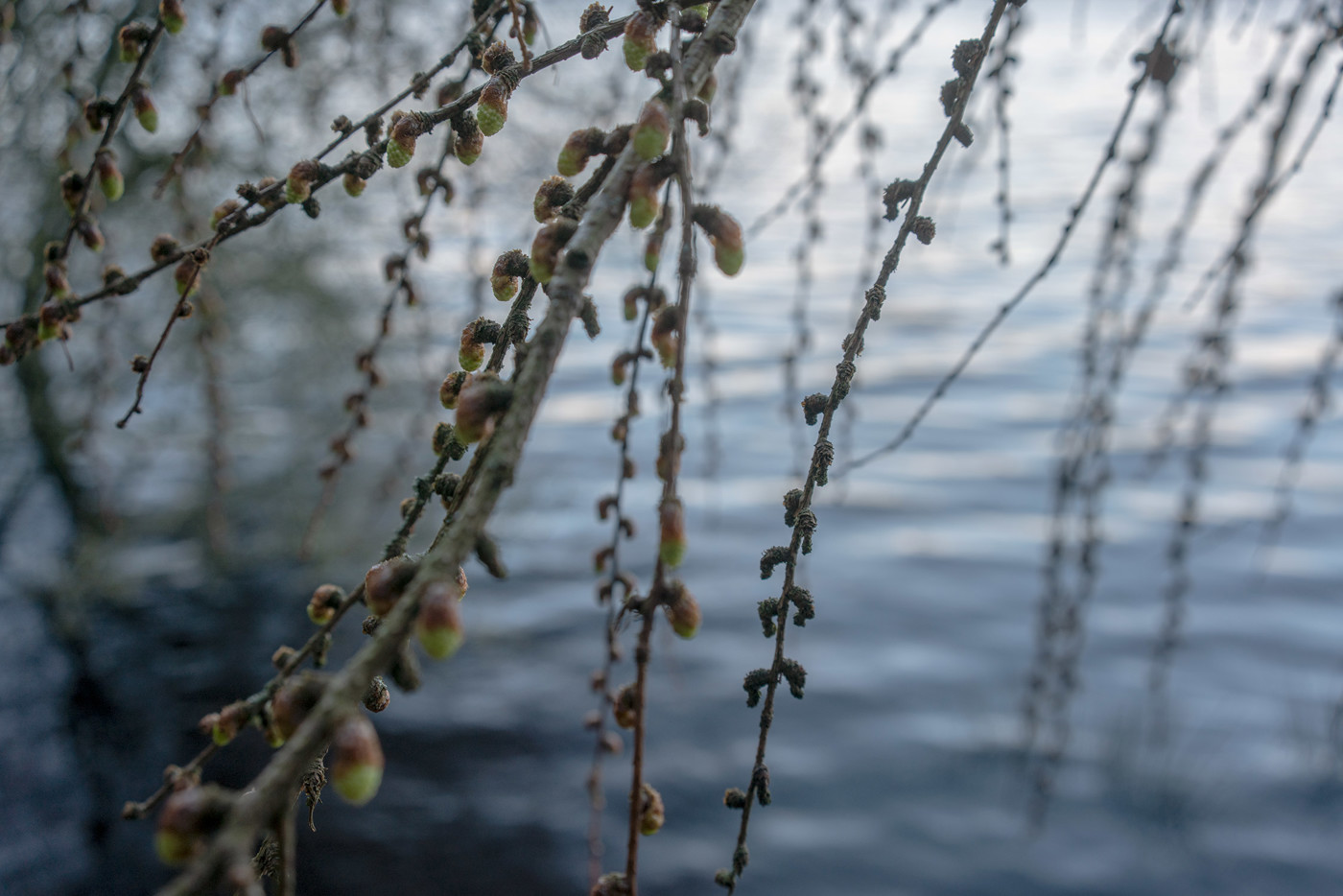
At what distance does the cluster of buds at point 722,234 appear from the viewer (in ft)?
1.85

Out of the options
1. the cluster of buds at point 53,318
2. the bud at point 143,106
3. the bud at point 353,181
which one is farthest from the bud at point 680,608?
the bud at point 143,106

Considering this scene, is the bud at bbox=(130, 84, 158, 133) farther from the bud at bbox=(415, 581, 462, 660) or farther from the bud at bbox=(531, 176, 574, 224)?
the bud at bbox=(415, 581, 462, 660)

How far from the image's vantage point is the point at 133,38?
0.96 meters

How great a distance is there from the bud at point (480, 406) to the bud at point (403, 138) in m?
0.32

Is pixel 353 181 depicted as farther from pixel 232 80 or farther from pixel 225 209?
pixel 232 80

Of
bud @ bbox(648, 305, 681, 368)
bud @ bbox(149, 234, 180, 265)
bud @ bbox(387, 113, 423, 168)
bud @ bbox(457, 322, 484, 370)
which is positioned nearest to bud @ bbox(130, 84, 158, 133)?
bud @ bbox(149, 234, 180, 265)

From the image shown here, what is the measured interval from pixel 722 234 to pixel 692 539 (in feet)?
11.9

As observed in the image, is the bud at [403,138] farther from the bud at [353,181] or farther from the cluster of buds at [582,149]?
the cluster of buds at [582,149]

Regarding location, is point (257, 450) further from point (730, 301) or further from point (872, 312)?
point (872, 312)

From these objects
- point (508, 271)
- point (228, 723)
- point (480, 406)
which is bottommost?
point (228, 723)

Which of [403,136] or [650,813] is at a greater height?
[403,136]

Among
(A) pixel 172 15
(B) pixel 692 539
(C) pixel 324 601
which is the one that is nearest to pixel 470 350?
(C) pixel 324 601

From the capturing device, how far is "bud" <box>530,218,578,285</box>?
1.78ft

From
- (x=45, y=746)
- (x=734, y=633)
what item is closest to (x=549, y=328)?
(x=734, y=633)
